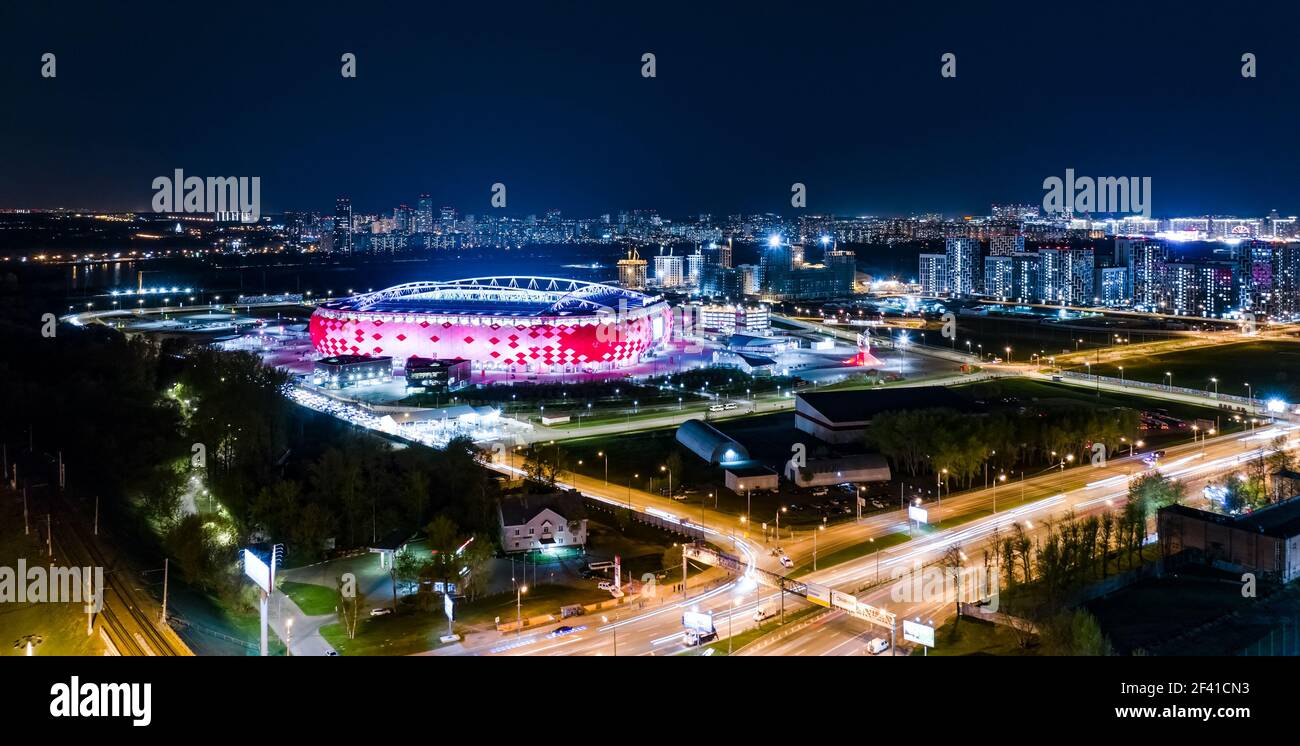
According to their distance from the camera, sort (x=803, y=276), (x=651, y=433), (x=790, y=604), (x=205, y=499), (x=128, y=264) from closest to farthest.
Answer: (x=790, y=604) → (x=205, y=499) → (x=651, y=433) → (x=803, y=276) → (x=128, y=264)

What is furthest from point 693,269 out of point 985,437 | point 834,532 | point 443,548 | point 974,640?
point 974,640

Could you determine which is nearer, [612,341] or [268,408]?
[268,408]

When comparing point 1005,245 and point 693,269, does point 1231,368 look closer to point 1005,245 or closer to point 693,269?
point 693,269

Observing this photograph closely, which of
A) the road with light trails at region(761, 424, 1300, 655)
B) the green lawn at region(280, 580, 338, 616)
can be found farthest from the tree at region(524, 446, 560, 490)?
the road with light trails at region(761, 424, 1300, 655)

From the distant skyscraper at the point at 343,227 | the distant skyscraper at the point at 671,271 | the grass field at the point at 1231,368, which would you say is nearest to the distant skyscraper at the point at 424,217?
the distant skyscraper at the point at 343,227

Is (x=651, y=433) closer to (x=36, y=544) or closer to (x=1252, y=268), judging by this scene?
(x=36, y=544)

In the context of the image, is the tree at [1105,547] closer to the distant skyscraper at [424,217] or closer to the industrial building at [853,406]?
the industrial building at [853,406]
